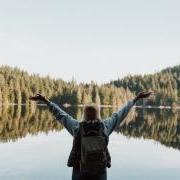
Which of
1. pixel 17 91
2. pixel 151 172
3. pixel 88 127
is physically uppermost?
pixel 17 91

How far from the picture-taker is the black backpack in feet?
27.6

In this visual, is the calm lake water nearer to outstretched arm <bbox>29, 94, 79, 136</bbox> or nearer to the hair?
outstretched arm <bbox>29, 94, 79, 136</bbox>

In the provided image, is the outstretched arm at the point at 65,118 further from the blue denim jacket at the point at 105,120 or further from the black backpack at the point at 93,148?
the black backpack at the point at 93,148

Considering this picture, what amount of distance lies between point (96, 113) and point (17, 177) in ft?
47.8

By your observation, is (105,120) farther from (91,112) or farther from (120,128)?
(120,128)

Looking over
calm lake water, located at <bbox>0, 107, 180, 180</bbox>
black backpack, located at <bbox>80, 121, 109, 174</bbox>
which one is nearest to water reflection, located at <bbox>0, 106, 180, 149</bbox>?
calm lake water, located at <bbox>0, 107, 180, 180</bbox>

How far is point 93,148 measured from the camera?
332 inches

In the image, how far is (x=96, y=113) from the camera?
335 inches

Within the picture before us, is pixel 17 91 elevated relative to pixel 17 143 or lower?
elevated

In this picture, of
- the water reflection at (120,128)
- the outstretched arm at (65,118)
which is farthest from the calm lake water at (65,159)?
the outstretched arm at (65,118)

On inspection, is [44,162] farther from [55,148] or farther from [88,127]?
[88,127]

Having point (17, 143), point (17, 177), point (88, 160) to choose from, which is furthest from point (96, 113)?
point (17, 143)

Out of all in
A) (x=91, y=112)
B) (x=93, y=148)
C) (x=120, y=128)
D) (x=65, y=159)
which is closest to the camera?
(x=93, y=148)

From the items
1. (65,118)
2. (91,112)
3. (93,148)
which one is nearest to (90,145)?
(93,148)
